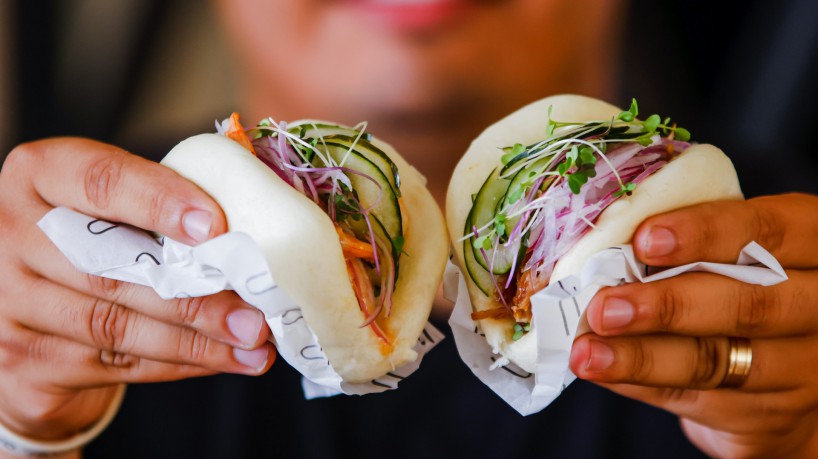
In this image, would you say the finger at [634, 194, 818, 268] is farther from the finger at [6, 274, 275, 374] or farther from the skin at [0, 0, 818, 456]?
the finger at [6, 274, 275, 374]

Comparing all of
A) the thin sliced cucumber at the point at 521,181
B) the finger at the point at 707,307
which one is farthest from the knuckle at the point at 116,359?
the finger at the point at 707,307

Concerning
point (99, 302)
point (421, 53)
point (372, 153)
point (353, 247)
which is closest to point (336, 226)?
point (353, 247)

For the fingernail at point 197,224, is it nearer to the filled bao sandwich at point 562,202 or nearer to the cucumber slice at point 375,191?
the cucumber slice at point 375,191

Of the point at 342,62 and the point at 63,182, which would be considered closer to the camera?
the point at 63,182

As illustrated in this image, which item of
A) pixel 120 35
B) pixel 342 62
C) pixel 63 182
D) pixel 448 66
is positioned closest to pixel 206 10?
pixel 120 35

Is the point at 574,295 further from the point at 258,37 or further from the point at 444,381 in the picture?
the point at 258,37

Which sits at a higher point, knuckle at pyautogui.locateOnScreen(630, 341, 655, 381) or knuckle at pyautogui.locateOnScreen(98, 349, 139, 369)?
knuckle at pyautogui.locateOnScreen(630, 341, 655, 381)

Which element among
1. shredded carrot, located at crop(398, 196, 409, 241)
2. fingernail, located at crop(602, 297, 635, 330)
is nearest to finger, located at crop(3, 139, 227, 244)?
shredded carrot, located at crop(398, 196, 409, 241)
